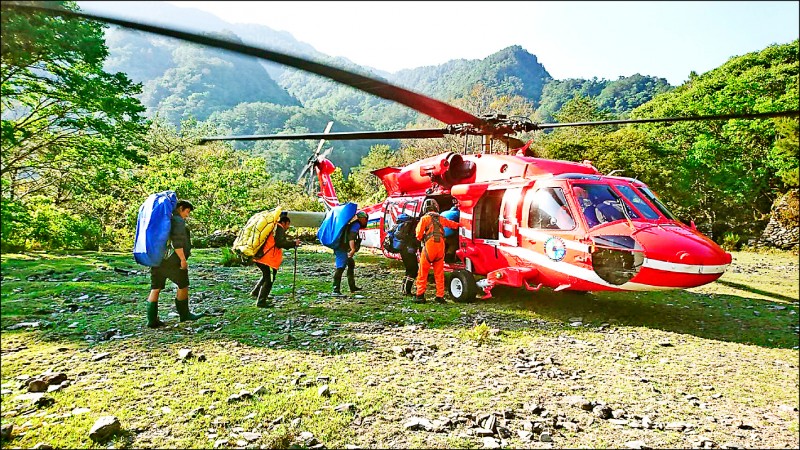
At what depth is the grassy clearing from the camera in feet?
9.46

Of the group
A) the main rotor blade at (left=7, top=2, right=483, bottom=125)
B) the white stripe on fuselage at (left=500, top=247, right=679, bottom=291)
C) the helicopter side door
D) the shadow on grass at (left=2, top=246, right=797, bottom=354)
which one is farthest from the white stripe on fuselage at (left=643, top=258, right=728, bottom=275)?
the main rotor blade at (left=7, top=2, right=483, bottom=125)

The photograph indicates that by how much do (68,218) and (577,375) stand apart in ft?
20.2

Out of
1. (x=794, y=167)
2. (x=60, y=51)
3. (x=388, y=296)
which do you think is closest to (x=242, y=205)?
(x=388, y=296)

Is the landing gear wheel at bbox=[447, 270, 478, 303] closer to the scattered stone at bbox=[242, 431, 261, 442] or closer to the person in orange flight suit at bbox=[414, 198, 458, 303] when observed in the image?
the person in orange flight suit at bbox=[414, 198, 458, 303]

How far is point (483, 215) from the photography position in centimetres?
746

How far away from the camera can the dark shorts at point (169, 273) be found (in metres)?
5.30

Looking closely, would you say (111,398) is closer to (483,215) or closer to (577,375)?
(577,375)

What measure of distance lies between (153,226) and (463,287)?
470 centimetres

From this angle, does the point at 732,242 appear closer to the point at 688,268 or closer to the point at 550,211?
the point at 688,268

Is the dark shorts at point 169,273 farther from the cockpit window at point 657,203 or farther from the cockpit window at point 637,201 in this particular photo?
the cockpit window at point 657,203

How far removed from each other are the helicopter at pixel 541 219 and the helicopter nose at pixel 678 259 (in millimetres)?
11

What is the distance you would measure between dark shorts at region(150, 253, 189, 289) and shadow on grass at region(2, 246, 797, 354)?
0.56 m

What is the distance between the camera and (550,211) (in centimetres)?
615

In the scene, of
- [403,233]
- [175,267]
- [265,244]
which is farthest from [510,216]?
[175,267]
